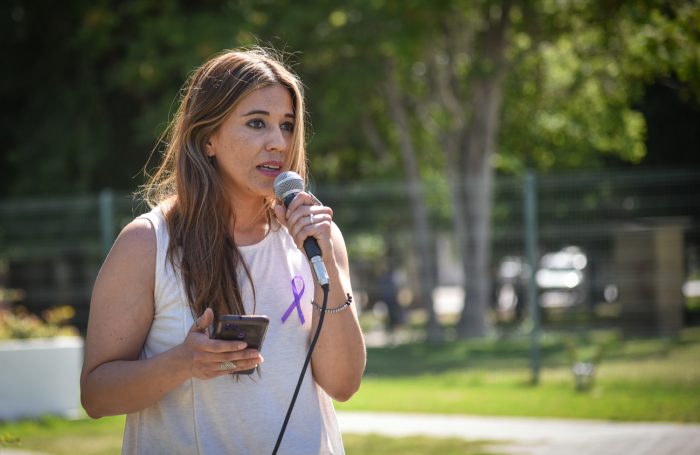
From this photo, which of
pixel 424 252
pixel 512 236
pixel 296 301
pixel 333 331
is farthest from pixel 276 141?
pixel 424 252

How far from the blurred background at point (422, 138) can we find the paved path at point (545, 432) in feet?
10.4

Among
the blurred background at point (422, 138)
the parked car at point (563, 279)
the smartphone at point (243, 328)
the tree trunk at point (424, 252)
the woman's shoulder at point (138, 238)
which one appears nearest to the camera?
the smartphone at point (243, 328)

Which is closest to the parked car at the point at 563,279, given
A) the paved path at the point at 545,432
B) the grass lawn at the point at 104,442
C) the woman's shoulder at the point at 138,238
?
the paved path at the point at 545,432

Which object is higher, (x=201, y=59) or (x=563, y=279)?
(x=201, y=59)

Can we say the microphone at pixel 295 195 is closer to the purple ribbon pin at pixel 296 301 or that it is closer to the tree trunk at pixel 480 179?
the purple ribbon pin at pixel 296 301

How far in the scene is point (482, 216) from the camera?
51.0 feet

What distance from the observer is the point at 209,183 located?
2.91m

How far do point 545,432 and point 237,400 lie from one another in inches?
265

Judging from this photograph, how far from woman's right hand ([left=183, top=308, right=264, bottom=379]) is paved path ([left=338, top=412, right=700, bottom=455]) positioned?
230 inches

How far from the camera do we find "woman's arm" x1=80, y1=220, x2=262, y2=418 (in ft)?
8.61

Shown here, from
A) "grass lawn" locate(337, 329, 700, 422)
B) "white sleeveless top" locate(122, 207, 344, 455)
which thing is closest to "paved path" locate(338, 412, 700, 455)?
"grass lawn" locate(337, 329, 700, 422)

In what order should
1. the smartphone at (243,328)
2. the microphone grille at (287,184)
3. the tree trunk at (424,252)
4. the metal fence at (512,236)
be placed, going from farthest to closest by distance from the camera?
the tree trunk at (424,252) → the metal fence at (512,236) → the microphone grille at (287,184) → the smartphone at (243,328)

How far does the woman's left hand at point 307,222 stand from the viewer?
2.76 metres

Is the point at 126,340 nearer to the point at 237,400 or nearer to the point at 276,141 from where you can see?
the point at 237,400
